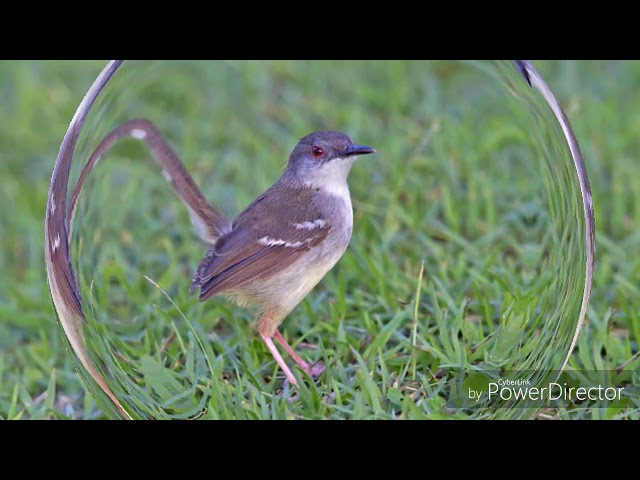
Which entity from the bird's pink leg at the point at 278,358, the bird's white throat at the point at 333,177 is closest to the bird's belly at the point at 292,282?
the bird's pink leg at the point at 278,358

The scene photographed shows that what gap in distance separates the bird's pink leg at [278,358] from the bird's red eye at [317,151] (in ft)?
3.20

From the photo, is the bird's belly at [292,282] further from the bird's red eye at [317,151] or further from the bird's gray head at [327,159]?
the bird's red eye at [317,151]

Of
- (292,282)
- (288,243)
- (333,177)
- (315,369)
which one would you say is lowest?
(315,369)

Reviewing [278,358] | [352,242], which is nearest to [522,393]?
[278,358]

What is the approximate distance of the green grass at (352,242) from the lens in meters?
4.34

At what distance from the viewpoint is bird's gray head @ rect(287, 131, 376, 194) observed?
475 centimetres

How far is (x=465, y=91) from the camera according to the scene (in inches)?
280

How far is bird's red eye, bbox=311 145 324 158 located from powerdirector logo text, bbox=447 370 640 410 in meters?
1.33

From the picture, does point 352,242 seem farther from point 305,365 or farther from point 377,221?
point 305,365

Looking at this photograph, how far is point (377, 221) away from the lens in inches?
226

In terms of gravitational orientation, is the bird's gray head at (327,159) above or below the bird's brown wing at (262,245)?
above

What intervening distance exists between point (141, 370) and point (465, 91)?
12.6 ft

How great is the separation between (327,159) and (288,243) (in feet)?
1.71

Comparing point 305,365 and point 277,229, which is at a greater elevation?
point 277,229
